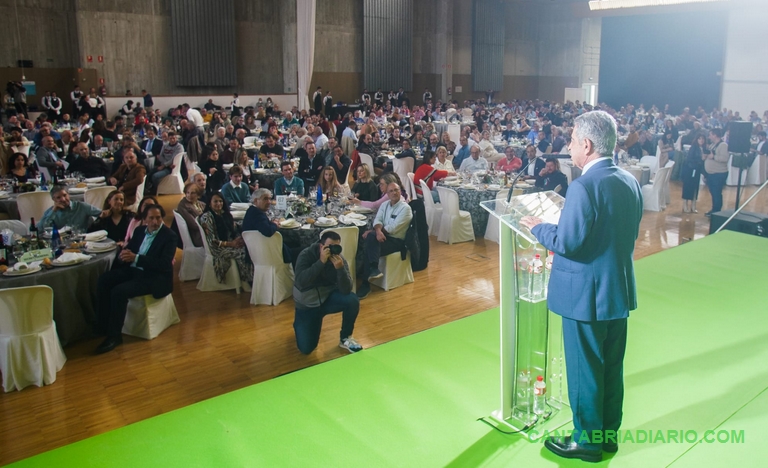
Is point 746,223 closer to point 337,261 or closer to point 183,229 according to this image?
point 337,261

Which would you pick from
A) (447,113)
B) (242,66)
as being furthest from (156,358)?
(242,66)

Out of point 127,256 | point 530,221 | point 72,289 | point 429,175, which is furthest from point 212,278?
point 530,221

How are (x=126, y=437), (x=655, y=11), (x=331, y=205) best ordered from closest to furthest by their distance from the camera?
(x=126, y=437) < (x=331, y=205) < (x=655, y=11)

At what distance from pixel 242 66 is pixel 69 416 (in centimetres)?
1781

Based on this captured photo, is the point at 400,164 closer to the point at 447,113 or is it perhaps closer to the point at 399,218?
the point at 399,218

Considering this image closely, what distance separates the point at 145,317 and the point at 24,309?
3.30ft

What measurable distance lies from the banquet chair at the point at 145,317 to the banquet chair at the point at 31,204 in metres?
2.64

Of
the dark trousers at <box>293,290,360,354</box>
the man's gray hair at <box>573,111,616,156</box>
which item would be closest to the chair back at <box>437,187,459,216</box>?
the dark trousers at <box>293,290,360,354</box>

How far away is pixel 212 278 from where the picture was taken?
20.4 ft

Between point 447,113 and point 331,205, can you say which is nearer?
point 331,205

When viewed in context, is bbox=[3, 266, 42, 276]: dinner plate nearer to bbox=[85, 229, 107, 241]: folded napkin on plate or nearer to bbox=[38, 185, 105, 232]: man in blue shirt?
bbox=[85, 229, 107, 241]: folded napkin on plate

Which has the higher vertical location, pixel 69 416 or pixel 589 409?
pixel 589 409

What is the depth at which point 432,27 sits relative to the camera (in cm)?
2473

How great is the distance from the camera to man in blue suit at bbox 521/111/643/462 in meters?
2.32
